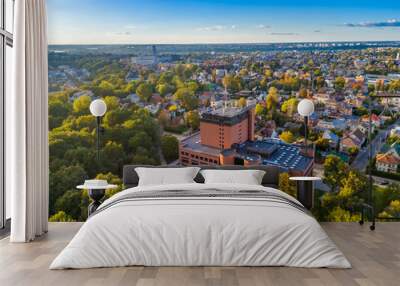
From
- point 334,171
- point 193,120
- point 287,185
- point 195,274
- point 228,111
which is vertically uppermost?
point 228,111

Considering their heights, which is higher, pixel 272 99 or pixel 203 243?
pixel 272 99

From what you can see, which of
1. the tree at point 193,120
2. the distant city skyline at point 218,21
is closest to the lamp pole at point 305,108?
the distant city skyline at point 218,21

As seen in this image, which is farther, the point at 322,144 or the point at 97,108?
the point at 322,144

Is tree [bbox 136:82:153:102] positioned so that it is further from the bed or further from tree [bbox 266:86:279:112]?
the bed

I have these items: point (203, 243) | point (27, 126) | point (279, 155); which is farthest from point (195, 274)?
point (279, 155)

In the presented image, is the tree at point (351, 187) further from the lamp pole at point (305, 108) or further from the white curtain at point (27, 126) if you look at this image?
the white curtain at point (27, 126)

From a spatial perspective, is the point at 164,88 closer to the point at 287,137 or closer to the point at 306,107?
the point at 287,137

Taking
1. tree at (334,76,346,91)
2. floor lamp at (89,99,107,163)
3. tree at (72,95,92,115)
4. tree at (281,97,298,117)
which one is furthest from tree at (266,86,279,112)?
tree at (72,95,92,115)
